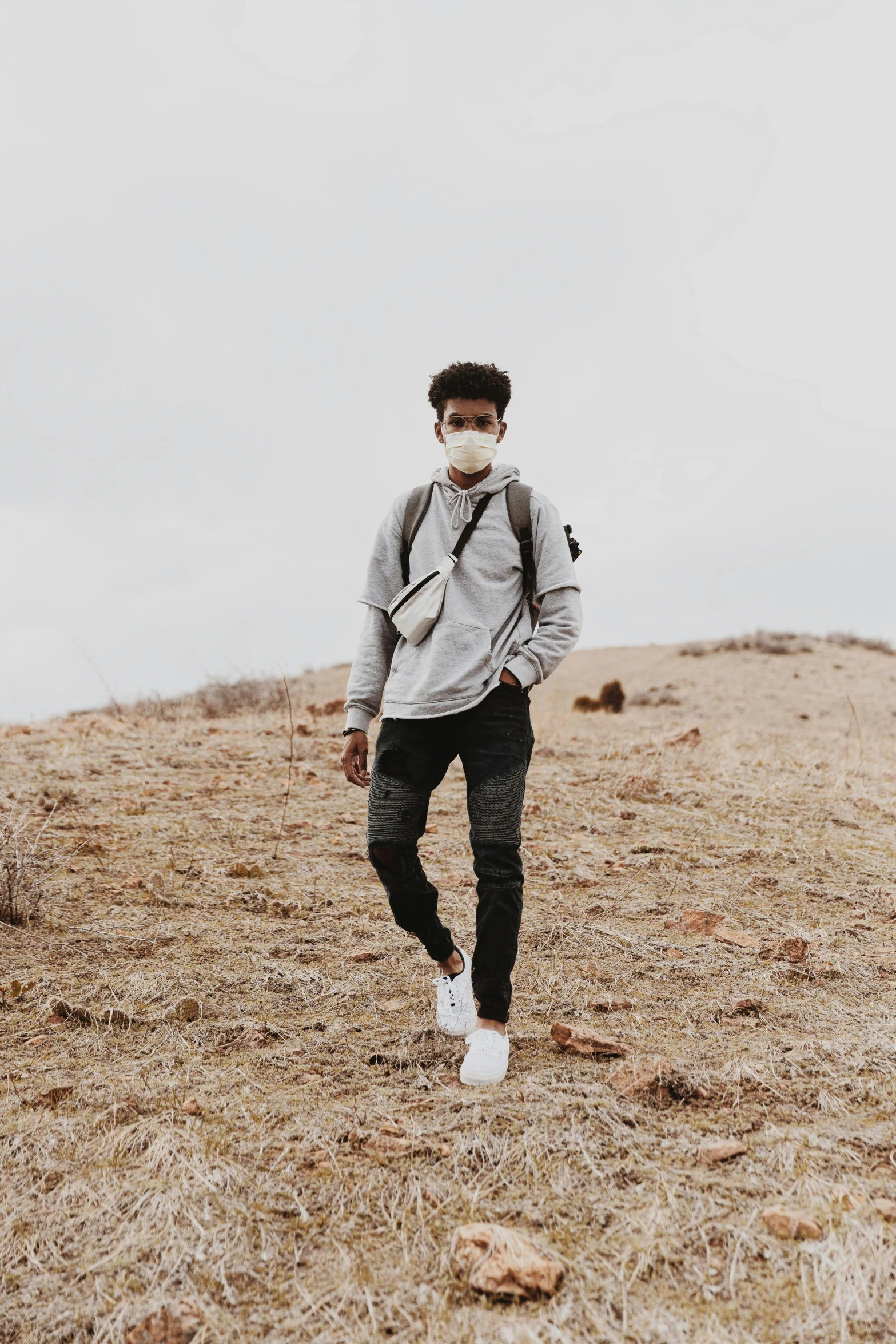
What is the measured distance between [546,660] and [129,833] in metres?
3.45

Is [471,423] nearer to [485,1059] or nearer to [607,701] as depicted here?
[485,1059]

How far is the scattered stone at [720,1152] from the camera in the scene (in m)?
2.21

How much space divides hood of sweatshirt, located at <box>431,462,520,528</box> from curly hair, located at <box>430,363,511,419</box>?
0.21 metres

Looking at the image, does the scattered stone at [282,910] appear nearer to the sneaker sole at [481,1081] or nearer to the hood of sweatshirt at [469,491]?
the sneaker sole at [481,1081]

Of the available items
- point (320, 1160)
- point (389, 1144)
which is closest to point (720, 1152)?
point (389, 1144)

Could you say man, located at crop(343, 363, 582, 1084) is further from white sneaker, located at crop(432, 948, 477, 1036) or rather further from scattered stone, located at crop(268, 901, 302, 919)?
scattered stone, located at crop(268, 901, 302, 919)

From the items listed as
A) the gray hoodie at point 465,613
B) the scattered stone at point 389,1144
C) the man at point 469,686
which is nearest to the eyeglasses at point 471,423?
the man at point 469,686

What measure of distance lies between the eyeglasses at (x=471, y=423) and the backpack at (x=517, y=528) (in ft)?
0.63

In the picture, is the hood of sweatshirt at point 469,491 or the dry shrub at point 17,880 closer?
the hood of sweatshirt at point 469,491

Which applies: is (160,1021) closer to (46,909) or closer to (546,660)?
(46,909)

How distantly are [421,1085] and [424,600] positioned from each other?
4.65 feet

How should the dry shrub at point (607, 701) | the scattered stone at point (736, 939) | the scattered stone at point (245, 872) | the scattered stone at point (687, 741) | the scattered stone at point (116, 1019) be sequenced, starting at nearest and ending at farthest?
the scattered stone at point (116, 1019) → the scattered stone at point (736, 939) → the scattered stone at point (245, 872) → the scattered stone at point (687, 741) → the dry shrub at point (607, 701)

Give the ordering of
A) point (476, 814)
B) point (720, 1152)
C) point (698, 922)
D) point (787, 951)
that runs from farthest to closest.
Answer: point (698, 922), point (787, 951), point (476, 814), point (720, 1152)

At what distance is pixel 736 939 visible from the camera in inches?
158
